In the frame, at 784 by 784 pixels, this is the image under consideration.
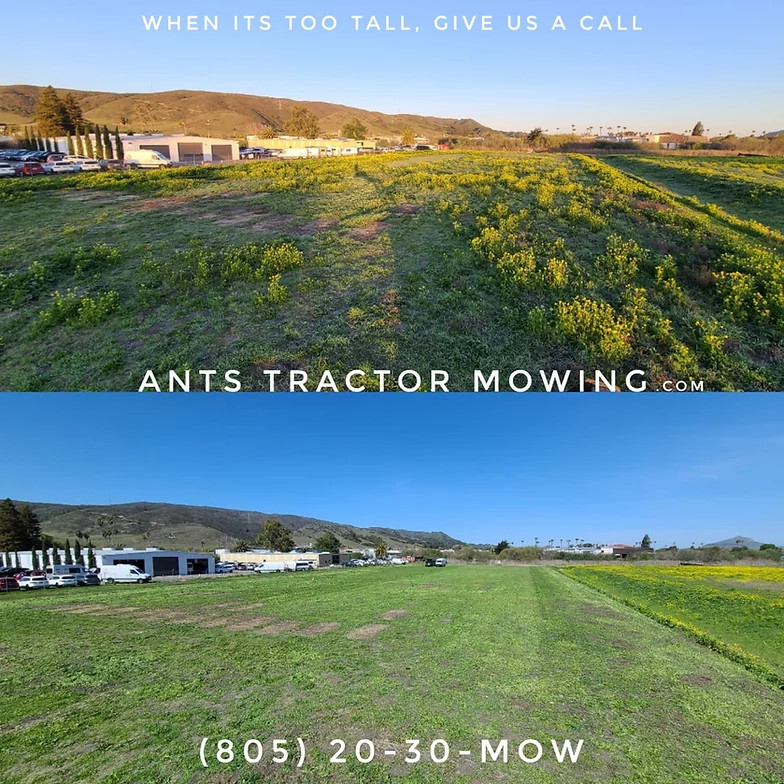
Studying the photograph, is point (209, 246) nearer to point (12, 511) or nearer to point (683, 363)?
point (683, 363)

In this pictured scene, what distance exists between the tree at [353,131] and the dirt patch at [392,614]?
14285 millimetres

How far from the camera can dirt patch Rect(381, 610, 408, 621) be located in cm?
1120

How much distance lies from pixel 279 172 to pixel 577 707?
16494 millimetres

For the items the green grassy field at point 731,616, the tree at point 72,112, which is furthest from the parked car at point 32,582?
the green grassy field at point 731,616

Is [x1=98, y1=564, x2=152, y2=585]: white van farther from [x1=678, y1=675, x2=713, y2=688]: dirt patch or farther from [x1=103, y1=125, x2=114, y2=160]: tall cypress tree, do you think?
[x1=678, y1=675, x2=713, y2=688]: dirt patch

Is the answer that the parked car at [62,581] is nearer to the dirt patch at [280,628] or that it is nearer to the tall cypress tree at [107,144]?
the dirt patch at [280,628]

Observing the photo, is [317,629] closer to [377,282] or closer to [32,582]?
[377,282]

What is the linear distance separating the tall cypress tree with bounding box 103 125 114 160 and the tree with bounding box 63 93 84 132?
1.18 metres

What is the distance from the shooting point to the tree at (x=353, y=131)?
1570 cm

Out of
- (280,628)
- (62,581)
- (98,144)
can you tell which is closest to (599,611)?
(280,628)

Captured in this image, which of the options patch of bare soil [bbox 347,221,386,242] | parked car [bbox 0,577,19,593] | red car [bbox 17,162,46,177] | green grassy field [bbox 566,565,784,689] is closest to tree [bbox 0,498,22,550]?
parked car [bbox 0,577,19,593]

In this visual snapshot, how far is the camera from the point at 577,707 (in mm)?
5477

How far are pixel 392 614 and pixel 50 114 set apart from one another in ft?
46.9

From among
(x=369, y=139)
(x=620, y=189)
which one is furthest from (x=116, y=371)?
(x=369, y=139)
